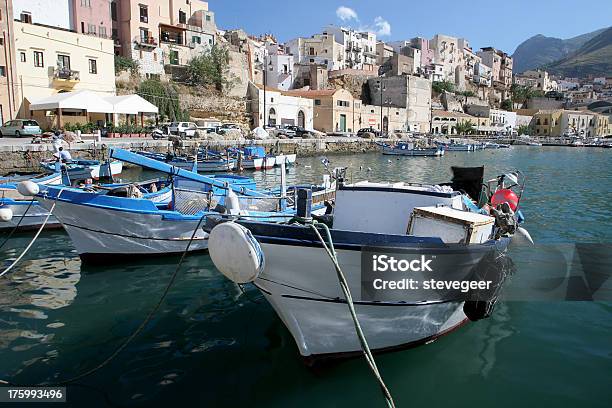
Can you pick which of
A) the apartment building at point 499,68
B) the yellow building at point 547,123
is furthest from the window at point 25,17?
the apartment building at point 499,68

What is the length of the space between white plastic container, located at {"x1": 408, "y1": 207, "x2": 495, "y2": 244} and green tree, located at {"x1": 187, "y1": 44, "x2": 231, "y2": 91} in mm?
50986

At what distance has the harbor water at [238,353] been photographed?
5.37 metres

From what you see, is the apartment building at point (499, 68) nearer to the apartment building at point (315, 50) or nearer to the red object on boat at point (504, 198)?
the apartment building at point (315, 50)

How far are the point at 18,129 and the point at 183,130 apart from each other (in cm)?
1247

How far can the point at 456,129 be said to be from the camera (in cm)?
9250

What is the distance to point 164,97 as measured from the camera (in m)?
47.8

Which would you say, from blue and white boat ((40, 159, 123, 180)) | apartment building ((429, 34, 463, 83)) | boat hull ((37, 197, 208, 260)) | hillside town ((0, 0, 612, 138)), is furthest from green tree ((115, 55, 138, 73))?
Answer: apartment building ((429, 34, 463, 83))

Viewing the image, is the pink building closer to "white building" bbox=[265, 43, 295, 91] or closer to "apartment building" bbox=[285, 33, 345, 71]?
"white building" bbox=[265, 43, 295, 91]

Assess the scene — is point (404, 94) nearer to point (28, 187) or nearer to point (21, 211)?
point (21, 211)

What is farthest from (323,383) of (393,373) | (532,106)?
(532,106)

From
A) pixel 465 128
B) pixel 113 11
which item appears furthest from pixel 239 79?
pixel 465 128

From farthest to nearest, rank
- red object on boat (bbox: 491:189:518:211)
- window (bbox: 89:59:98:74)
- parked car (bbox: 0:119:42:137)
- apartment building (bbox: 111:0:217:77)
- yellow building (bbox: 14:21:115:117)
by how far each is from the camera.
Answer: apartment building (bbox: 111:0:217:77) → window (bbox: 89:59:98:74) → yellow building (bbox: 14:21:115:117) → parked car (bbox: 0:119:42:137) → red object on boat (bbox: 491:189:518:211)

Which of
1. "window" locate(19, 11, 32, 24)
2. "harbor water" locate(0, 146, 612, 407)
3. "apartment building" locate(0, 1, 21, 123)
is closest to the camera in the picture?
"harbor water" locate(0, 146, 612, 407)

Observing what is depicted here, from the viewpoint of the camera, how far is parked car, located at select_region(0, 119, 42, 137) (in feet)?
106
